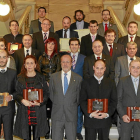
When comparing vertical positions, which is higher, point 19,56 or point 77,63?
point 19,56

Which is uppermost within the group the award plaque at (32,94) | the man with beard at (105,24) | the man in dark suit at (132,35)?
the man with beard at (105,24)

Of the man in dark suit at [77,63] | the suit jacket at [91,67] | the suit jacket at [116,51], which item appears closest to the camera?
the suit jacket at [91,67]

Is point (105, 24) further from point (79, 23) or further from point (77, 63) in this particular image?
point (77, 63)

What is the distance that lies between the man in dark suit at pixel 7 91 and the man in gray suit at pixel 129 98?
169 cm

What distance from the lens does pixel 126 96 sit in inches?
209

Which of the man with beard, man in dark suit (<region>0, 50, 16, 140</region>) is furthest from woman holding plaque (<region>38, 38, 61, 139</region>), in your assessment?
the man with beard

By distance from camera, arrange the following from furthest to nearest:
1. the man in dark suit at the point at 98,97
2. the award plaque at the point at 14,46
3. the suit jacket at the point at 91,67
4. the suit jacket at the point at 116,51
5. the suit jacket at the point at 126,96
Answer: the award plaque at the point at 14,46, the suit jacket at the point at 116,51, the suit jacket at the point at 91,67, the suit jacket at the point at 126,96, the man in dark suit at the point at 98,97

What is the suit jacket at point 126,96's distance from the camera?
5266 millimetres

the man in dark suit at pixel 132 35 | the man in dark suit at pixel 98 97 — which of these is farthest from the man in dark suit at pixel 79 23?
the man in dark suit at pixel 98 97

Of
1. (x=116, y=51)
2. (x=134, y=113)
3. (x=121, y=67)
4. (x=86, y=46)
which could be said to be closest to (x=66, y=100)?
(x=134, y=113)

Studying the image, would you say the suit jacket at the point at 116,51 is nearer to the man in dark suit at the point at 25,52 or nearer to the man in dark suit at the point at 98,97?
the man in dark suit at the point at 25,52

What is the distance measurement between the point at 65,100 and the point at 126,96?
37.8 inches

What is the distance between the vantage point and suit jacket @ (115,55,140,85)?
20.1 ft

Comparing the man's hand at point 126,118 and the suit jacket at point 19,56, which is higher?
the suit jacket at point 19,56
